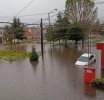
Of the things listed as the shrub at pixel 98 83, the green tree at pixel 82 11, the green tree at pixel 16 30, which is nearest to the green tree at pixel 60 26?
the green tree at pixel 82 11

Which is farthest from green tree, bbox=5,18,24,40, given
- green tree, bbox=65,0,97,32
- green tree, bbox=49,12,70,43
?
green tree, bbox=65,0,97,32

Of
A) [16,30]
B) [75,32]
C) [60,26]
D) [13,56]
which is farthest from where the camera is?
[16,30]

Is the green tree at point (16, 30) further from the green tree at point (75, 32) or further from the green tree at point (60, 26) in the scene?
the green tree at point (75, 32)

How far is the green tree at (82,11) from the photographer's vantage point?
50584mm

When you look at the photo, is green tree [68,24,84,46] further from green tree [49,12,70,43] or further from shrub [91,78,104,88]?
shrub [91,78,104,88]

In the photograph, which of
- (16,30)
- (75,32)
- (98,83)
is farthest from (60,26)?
(98,83)

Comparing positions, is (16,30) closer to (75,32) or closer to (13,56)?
(75,32)

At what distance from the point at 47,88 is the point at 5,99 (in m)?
3.06

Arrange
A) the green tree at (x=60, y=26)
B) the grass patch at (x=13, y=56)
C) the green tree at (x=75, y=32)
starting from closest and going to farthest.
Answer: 1. the grass patch at (x=13, y=56)
2. the green tree at (x=75, y=32)
3. the green tree at (x=60, y=26)

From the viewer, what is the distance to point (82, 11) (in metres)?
51.1

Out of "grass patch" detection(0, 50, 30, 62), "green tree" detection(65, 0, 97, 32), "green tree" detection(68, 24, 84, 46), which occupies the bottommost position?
"grass patch" detection(0, 50, 30, 62)

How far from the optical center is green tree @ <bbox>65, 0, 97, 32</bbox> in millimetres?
50584

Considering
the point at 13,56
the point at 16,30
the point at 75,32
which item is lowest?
the point at 13,56

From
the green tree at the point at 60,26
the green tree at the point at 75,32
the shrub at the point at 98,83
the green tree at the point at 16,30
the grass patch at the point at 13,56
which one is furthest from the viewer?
the green tree at the point at 16,30
